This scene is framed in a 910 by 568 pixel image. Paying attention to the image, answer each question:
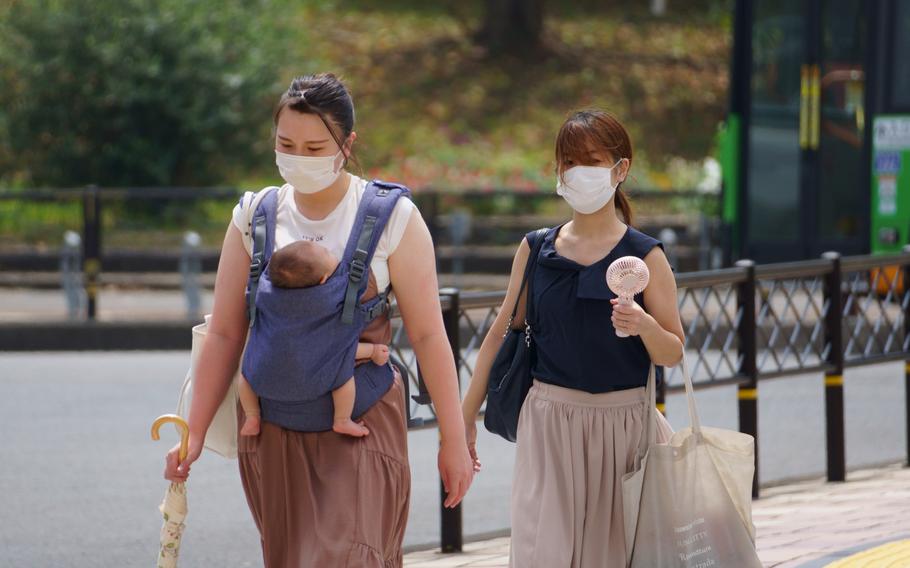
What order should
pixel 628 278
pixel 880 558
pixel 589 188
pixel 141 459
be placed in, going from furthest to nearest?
pixel 141 459
pixel 880 558
pixel 589 188
pixel 628 278

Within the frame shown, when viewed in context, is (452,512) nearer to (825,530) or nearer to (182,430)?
(825,530)

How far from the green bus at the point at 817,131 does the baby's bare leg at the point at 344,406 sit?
37.5 ft

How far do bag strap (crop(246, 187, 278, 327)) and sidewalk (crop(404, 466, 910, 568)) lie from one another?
8.10 ft

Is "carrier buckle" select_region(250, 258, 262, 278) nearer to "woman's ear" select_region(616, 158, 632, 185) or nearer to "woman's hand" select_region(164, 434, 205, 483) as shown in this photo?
"woman's hand" select_region(164, 434, 205, 483)

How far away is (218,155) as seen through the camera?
2116 centimetres

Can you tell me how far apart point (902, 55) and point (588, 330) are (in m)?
11.1

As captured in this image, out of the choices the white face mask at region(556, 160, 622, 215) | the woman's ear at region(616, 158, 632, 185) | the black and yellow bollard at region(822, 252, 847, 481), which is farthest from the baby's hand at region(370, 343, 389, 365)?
the black and yellow bollard at region(822, 252, 847, 481)

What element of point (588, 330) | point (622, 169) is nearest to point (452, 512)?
point (588, 330)

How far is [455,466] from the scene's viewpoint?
3.72 m

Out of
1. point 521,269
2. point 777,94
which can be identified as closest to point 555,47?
point 777,94

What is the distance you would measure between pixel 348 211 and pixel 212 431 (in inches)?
25.0

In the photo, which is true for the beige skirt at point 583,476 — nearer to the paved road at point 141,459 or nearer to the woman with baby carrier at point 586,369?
the woman with baby carrier at point 586,369

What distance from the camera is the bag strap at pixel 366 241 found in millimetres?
3467

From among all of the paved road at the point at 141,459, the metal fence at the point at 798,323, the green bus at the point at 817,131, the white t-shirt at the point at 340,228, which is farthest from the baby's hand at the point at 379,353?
the green bus at the point at 817,131
